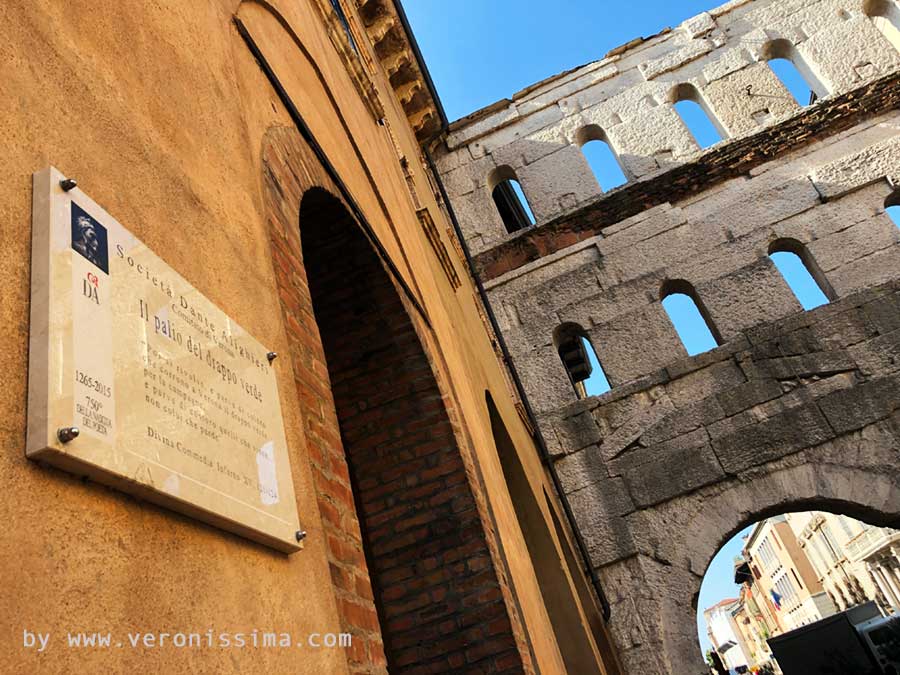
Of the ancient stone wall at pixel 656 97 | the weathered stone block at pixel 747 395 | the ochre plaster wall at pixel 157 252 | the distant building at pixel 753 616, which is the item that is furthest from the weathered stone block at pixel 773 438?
the distant building at pixel 753 616

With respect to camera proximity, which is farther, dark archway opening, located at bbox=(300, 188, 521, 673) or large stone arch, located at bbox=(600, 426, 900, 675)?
large stone arch, located at bbox=(600, 426, 900, 675)

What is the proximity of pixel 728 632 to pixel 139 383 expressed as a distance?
74895 millimetres

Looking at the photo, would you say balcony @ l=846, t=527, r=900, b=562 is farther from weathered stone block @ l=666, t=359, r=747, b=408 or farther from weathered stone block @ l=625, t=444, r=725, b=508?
weathered stone block @ l=625, t=444, r=725, b=508

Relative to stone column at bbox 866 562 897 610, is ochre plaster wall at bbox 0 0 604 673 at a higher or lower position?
lower

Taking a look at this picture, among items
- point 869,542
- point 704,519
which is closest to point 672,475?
point 704,519

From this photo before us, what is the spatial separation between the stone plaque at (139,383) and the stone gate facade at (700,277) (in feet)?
21.1

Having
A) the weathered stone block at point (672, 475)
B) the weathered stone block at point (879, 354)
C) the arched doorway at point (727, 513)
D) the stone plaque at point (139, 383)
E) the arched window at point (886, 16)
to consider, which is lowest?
the stone plaque at point (139, 383)

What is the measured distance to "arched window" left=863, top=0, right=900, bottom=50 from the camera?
9.10 meters

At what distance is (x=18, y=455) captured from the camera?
1.00 metres

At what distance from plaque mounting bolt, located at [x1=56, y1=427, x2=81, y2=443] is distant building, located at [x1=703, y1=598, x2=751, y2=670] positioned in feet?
211

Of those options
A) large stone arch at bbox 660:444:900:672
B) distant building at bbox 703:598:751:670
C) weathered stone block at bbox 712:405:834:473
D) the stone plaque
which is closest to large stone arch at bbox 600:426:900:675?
large stone arch at bbox 660:444:900:672

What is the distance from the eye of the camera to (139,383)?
49.0 inches

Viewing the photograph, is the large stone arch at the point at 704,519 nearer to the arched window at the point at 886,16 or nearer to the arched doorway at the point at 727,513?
the arched doorway at the point at 727,513

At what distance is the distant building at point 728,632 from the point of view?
6108 cm
